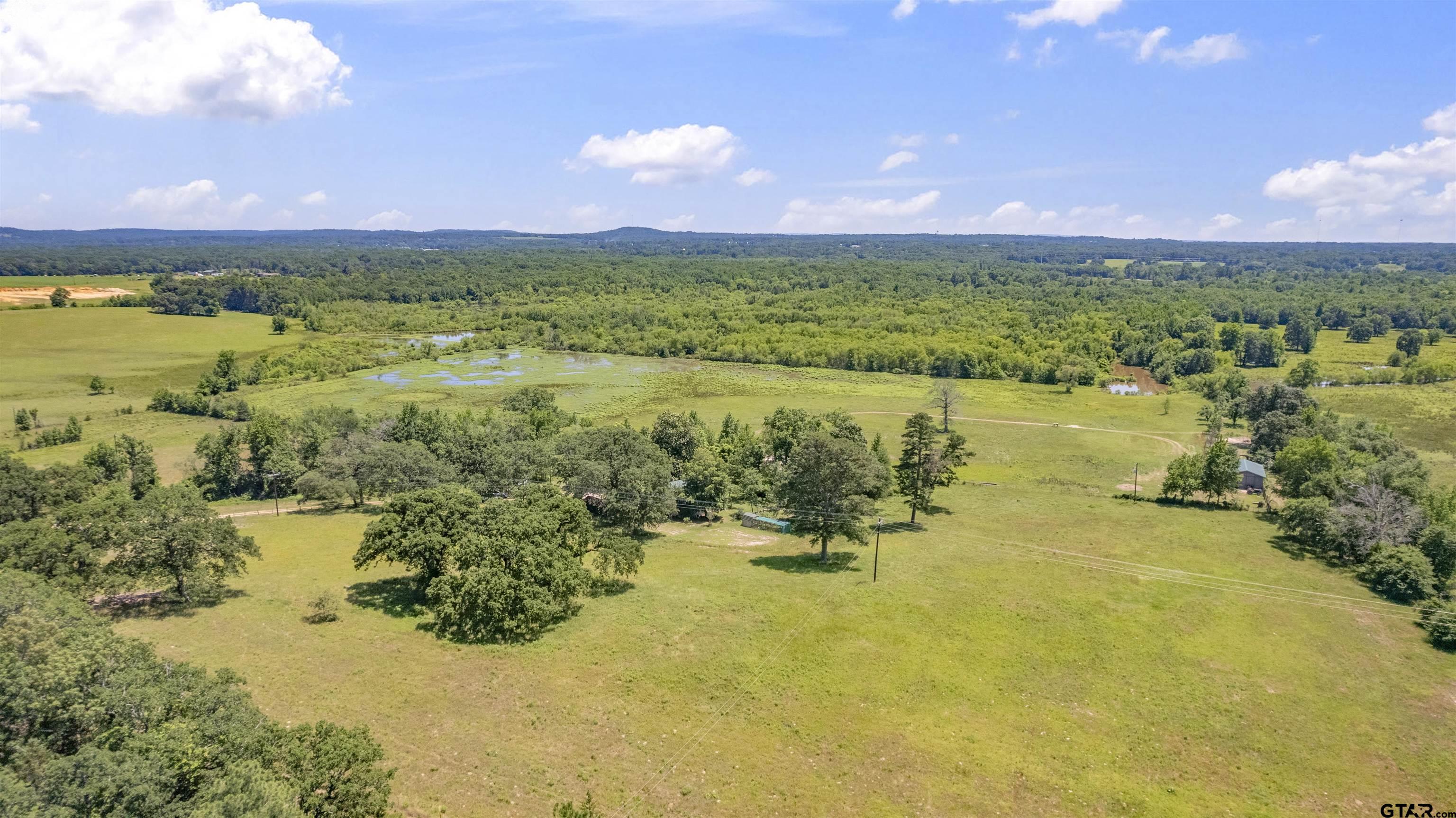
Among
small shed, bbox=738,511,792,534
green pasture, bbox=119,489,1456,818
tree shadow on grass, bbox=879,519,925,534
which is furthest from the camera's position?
small shed, bbox=738,511,792,534

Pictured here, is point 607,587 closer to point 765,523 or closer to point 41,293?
point 765,523

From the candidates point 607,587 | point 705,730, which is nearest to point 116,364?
point 607,587

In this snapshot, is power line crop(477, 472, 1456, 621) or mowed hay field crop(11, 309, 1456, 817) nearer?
mowed hay field crop(11, 309, 1456, 817)

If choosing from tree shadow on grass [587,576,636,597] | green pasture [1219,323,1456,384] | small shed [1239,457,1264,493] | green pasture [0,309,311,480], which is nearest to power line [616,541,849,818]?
tree shadow on grass [587,576,636,597]

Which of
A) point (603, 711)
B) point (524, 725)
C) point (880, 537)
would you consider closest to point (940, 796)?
point (603, 711)

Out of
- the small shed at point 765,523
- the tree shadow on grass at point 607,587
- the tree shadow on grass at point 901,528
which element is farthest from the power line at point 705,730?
the small shed at point 765,523

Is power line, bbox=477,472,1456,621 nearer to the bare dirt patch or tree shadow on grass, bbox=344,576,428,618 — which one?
tree shadow on grass, bbox=344,576,428,618

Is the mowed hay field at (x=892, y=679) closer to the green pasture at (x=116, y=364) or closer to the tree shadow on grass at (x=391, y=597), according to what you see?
the tree shadow on grass at (x=391, y=597)

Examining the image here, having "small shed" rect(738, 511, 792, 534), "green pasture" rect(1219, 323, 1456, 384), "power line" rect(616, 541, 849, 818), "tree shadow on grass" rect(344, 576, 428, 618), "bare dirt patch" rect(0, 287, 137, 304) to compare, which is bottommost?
"small shed" rect(738, 511, 792, 534)

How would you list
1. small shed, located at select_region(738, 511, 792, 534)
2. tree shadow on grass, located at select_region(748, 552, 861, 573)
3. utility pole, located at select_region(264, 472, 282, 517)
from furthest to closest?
utility pole, located at select_region(264, 472, 282, 517)
small shed, located at select_region(738, 511, 792, 534)
tree shadow on grass, located at select_region(748, 552, 861, 573)
